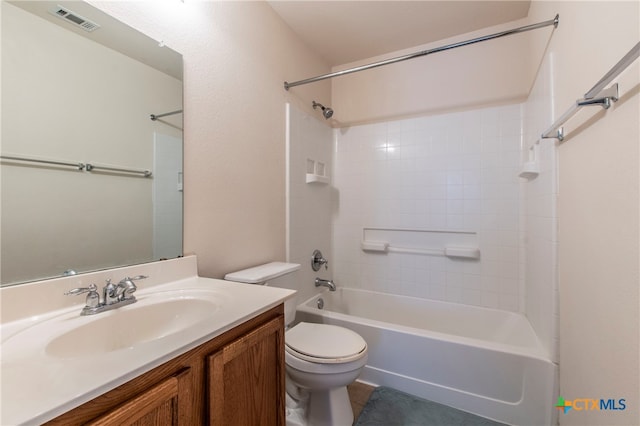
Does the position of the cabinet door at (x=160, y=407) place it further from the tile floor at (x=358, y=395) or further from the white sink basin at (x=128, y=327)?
the tile floor at (x=358, y=395)

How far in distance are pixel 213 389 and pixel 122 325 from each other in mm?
388

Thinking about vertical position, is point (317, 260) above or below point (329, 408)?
above

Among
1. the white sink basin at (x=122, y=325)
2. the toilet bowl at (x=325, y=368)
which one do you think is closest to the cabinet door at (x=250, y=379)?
the white sink basin at (x=122, y=325)

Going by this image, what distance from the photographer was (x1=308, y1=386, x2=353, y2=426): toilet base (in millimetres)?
1388

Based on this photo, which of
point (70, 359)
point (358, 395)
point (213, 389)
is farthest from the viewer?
point (358, 395)

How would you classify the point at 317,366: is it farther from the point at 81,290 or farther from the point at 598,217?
the point at 598,217

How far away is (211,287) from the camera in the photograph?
111 centimetres

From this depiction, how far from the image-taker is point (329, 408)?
139 centimetres

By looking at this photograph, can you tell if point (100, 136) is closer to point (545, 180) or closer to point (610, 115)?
point (610, 115)

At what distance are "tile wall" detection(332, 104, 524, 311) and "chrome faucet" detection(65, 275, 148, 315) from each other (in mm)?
1941

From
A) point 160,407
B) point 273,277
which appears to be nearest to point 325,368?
point 273,277

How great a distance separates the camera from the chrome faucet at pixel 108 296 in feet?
2.78

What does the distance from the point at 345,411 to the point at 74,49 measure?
6.31 ft

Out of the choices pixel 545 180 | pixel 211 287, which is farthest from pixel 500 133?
pixel 211 287
